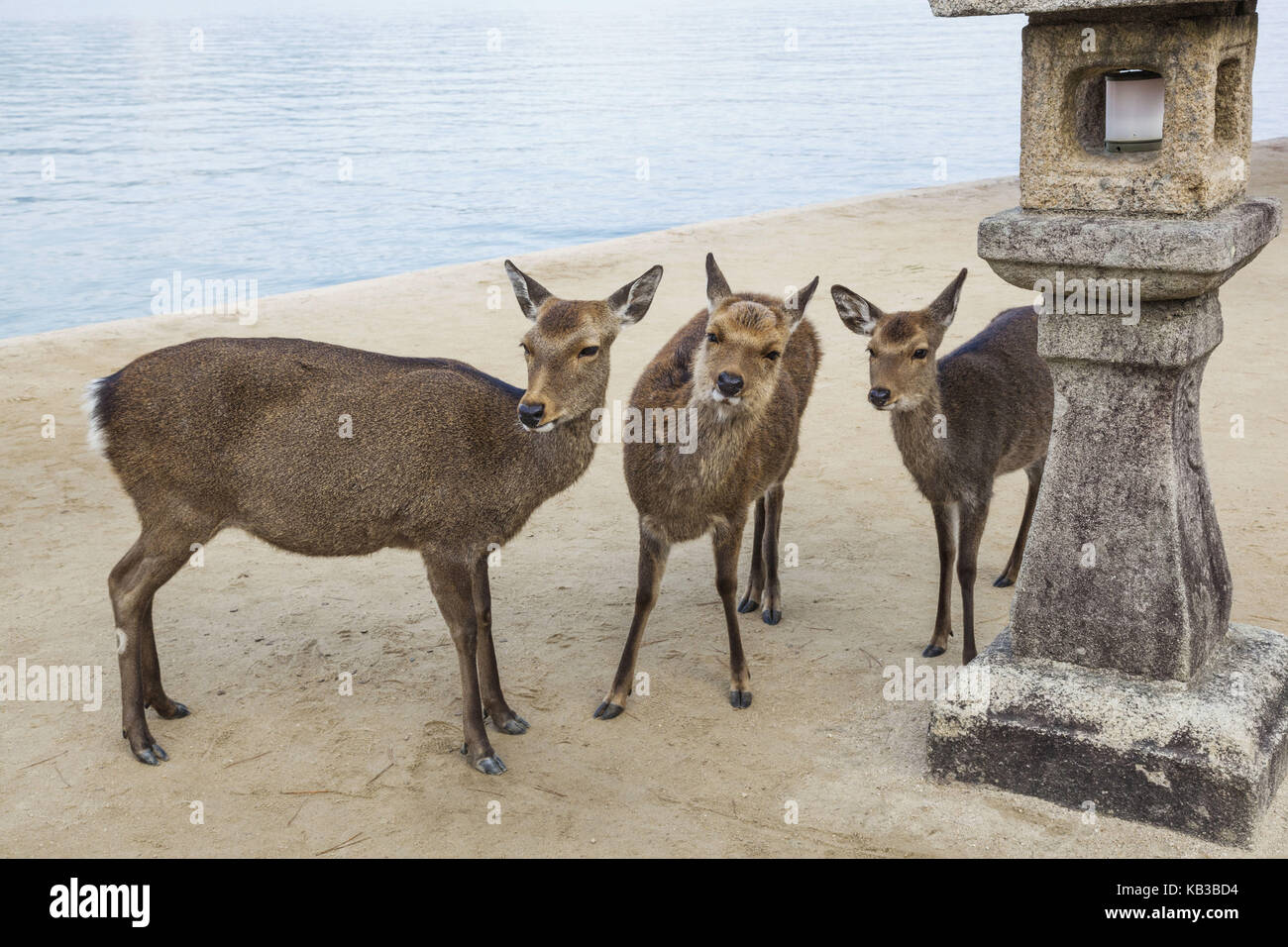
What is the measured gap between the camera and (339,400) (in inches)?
182

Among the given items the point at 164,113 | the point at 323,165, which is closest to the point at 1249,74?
the point at 323,165

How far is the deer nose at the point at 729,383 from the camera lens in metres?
4.58

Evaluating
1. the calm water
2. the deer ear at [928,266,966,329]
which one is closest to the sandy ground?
the deer ear at [928,266,966,329]

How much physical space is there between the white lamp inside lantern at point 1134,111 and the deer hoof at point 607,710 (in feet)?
8.53

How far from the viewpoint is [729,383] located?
15.0 ft

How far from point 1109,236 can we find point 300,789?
10.3 feet

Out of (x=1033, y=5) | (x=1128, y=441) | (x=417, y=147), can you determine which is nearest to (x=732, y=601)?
(x=1128, y=441)

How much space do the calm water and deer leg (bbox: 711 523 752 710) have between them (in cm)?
1124

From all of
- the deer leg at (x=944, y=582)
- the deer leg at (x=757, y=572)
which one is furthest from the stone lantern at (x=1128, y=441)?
the deer leg at (x=757, y=572)

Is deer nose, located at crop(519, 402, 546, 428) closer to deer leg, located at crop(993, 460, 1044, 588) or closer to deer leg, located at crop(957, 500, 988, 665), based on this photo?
deer leg, located at crop(957, 500, 988, 665)

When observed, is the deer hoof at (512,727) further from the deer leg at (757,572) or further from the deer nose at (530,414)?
the deer leg at (757,572)

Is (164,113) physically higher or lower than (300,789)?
higher

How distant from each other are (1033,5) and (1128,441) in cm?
136

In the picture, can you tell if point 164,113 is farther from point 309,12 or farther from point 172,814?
point 309,12
